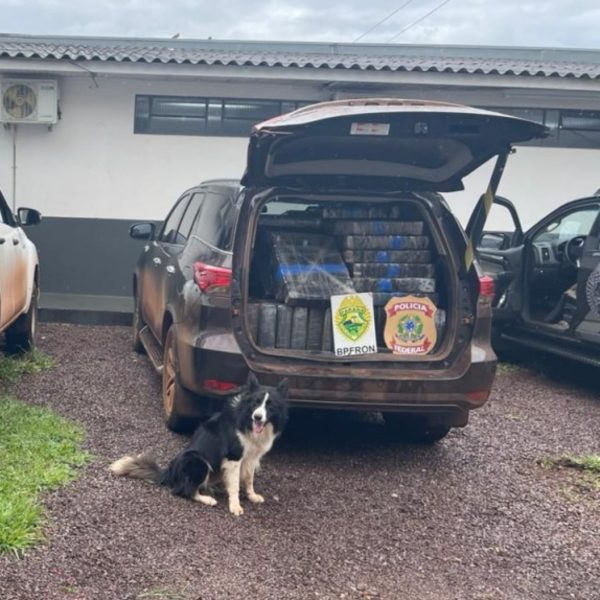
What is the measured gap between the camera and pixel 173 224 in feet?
24.1

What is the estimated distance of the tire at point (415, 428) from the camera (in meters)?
5.83

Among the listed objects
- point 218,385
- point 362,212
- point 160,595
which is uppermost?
point 362,212

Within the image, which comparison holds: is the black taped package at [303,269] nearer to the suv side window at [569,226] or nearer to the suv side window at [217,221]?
the suv side window at [217,221]

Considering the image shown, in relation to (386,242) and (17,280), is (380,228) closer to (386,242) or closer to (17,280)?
(386,242)

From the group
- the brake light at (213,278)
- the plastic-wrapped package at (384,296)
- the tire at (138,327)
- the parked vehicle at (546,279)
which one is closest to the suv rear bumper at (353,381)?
the brake light at (213,278)

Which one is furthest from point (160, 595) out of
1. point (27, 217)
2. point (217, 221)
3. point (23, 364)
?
point (27, 217)

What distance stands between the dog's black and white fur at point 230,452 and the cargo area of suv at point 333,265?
0.56 meters

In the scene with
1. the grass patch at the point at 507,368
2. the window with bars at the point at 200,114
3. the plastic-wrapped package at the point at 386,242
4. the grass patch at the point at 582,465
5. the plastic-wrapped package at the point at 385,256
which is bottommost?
the grass patch at the point at 507,368

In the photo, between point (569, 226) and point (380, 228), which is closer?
point (380, 228)

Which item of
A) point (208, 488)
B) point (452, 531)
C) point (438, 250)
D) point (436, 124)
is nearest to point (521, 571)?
point (452, 531)

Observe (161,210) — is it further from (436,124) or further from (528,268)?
(436,124)

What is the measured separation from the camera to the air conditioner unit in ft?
34.1

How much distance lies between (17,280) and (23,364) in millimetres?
778

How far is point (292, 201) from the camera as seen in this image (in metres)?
5.54
